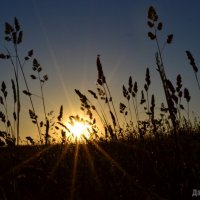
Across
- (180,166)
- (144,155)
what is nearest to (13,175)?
(180,166)

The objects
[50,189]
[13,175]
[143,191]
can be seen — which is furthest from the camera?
A: [50,189]

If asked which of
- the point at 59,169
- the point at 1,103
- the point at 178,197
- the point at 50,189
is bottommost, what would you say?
the point at 178,197

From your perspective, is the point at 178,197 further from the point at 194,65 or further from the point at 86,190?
the point at 194,65

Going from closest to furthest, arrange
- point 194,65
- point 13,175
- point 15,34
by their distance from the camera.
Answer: point 13,175
point 15,34
point 194,65

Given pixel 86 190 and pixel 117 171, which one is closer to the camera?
pixel 86 190

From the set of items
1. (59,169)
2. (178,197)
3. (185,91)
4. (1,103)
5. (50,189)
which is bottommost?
(178,197)

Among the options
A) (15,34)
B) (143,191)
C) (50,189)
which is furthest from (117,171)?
(15,34)

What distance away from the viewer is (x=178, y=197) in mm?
1971

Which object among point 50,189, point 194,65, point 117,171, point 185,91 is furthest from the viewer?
point 185,91

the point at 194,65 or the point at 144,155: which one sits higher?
the point at 194,65

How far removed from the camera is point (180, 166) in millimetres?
2232

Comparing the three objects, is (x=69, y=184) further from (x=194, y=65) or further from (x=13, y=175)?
(x=194, y=65)

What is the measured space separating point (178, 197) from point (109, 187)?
55cm

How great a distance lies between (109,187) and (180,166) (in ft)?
1.69
